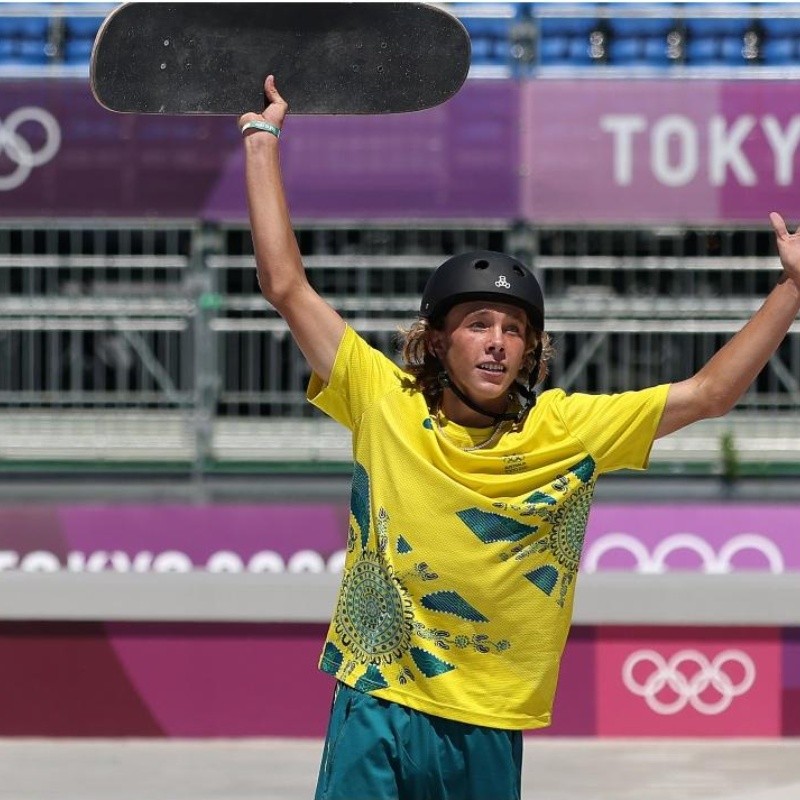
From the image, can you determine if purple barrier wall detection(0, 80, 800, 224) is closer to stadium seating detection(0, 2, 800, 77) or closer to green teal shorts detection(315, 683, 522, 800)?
stadium seating detection(0, 2, 800, 77)

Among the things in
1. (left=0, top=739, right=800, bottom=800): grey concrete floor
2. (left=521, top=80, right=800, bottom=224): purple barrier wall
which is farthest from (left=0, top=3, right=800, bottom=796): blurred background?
(left=0, top=739, right=800, bottom=800): grey concrete floor

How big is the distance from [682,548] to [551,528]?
635 cm

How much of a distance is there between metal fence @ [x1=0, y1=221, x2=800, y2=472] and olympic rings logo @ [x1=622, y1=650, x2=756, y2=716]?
11.6ft

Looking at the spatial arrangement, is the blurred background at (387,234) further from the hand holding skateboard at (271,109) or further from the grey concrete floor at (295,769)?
the hand holding skateboard at (271,109)

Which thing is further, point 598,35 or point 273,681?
point 598,35

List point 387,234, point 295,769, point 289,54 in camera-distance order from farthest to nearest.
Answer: point 387,234 → point 295,769 → point 289,54

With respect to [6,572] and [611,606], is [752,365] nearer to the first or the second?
[611,606]

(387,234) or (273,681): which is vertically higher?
Result: (387,234)

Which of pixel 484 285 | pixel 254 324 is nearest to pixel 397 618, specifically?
pixel 484 285

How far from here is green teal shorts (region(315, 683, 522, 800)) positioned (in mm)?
3312

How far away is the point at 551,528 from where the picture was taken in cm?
335

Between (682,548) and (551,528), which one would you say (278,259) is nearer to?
(551,528)

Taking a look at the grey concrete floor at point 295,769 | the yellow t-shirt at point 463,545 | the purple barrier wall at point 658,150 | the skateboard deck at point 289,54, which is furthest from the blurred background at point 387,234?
the skateboard deck at point 289,54

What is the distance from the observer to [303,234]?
36.1ft
